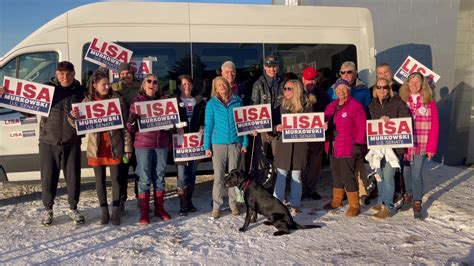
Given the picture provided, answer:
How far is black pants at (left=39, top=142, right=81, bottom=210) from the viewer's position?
4.81 meters

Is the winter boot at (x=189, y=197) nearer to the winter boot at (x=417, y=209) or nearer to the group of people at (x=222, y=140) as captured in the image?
the group of people at (x=222, y=140)

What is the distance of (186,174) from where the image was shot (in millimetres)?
5453

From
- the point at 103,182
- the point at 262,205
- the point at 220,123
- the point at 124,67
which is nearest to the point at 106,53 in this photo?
the point at 124,67

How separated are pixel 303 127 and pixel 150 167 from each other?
1.97 m

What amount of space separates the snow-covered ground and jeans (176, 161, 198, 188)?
1.44ft

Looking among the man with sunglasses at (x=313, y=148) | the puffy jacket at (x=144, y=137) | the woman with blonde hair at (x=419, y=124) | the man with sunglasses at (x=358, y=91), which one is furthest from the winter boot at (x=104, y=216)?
the woman with blonde hair at (x=419, y=124)

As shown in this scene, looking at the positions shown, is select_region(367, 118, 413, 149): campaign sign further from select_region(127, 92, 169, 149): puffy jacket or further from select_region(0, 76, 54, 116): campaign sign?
select_region(0, 76, 54, 116): campaign sign

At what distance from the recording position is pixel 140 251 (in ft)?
13.8

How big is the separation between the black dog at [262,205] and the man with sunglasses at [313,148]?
1.21 metres

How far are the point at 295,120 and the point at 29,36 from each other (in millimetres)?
4056

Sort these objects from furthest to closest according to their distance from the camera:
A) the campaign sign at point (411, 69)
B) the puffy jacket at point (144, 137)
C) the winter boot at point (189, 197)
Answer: the campaign sign at point (411, 69), the winter boot at point (189, 197), the puffy jacket at point (144, 137)

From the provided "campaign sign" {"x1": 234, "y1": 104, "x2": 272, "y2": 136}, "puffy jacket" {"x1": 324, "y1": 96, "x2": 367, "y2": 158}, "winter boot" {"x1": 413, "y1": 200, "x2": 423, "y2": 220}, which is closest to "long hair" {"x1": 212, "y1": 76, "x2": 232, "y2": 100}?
"campaign sign" {"x1": 234, "y1": 104, "x2": 272, "y2": 136}

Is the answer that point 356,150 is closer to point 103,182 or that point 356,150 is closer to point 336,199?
point 336,199

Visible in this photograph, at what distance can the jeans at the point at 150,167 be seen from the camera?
488 cm
